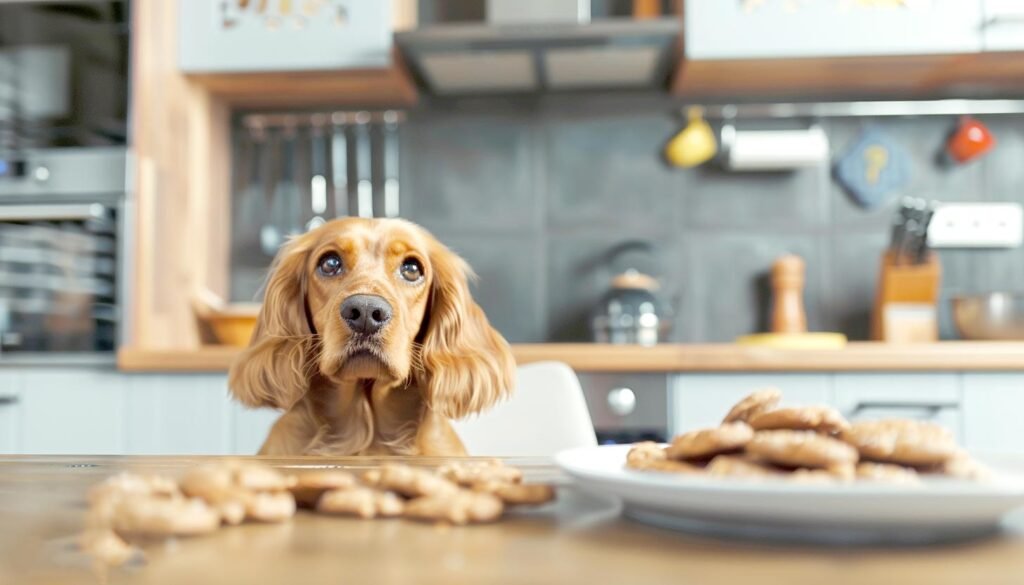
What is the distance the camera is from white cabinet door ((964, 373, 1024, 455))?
217 cm

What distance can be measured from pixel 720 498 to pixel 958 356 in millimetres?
2010

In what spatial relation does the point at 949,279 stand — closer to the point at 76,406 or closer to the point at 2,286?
the point at 76,406

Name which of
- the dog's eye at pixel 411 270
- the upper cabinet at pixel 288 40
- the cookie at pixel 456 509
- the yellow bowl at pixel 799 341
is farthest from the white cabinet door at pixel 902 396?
the cookie at pixel 456 509

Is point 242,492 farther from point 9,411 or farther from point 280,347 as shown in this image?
point 9,411

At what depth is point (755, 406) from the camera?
0.60 meters

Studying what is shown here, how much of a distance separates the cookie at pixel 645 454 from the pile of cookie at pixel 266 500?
0.26 feet

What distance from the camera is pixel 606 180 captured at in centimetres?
294

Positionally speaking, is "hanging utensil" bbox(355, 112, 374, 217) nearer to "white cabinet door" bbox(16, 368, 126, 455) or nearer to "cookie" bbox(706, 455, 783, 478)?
"white cabinet door" bbox(16, 368, 126, 455)

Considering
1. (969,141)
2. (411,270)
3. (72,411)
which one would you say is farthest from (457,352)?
(969,141)

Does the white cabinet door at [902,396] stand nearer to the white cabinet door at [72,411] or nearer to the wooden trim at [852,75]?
the wooden trim at [852,75]

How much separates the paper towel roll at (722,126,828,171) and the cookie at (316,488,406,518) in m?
2.44

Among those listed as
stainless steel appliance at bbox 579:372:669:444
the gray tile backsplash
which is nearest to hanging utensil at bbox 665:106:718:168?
the gray tile backsplash

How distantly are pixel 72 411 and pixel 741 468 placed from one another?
2.28 meters

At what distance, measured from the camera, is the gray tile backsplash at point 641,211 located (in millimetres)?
2828
